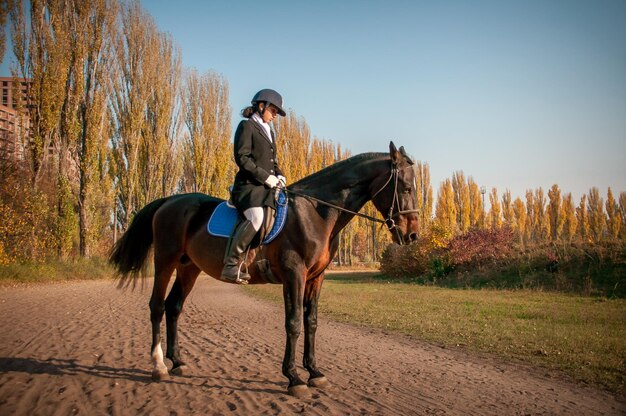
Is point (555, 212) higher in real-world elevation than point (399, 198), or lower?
higher

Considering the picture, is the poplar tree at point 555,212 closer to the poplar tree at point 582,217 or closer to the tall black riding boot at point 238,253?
the poplar tree at point 582,217

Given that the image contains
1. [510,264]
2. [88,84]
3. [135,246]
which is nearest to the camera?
[135,246]

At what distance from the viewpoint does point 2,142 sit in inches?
778

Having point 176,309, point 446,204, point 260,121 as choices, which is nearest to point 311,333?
point 176,309

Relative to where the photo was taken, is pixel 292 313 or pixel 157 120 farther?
pixel 157 120

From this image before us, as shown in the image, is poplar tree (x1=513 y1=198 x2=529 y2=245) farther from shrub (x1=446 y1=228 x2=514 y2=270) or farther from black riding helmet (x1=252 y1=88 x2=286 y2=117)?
black riding helmet (x1=252 y1=88 x2=286 y2=117)

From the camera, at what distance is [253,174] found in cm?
491

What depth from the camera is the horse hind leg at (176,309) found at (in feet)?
17.6

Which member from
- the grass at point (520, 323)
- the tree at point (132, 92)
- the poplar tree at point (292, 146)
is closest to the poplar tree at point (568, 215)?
the poplar tree at point (292, 146)

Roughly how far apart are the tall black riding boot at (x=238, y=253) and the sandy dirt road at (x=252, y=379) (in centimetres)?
127

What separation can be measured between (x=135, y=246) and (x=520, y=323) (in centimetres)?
845

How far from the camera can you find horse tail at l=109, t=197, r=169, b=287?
6.34 m

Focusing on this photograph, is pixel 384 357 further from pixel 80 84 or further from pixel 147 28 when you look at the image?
pixel 147 28

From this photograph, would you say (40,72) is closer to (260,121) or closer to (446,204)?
(260,121)
